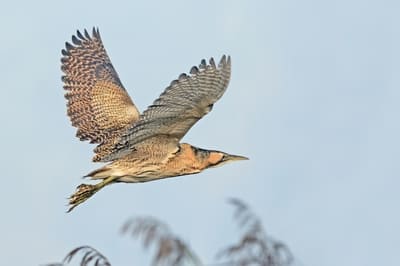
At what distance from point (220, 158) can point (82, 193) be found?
1.94 metres

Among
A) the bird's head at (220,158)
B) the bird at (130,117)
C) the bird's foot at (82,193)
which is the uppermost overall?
the bird at (130,117)

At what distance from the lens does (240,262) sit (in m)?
3.82

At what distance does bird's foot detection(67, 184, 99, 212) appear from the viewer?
1150 cm

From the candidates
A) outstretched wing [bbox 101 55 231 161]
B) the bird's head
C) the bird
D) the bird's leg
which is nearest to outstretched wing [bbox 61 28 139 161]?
the bird

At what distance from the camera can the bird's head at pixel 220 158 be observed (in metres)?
12.5

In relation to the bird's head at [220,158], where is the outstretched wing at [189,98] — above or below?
above

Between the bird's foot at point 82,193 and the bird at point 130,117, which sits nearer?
the bird at point 130,117

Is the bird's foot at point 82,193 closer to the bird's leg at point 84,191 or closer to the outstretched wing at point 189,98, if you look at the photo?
the bird's leg at point 84,191

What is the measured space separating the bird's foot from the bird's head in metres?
1.60

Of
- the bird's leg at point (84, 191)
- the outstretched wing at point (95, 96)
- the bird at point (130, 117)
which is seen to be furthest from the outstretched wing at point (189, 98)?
the outstretched wing at point (95, 96)

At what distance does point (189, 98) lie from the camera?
9625 millimetres

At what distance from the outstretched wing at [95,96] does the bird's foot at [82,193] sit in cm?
63

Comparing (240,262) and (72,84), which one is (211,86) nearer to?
(72,84)

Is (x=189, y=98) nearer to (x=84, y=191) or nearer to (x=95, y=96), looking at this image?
(x=84, y=191)
